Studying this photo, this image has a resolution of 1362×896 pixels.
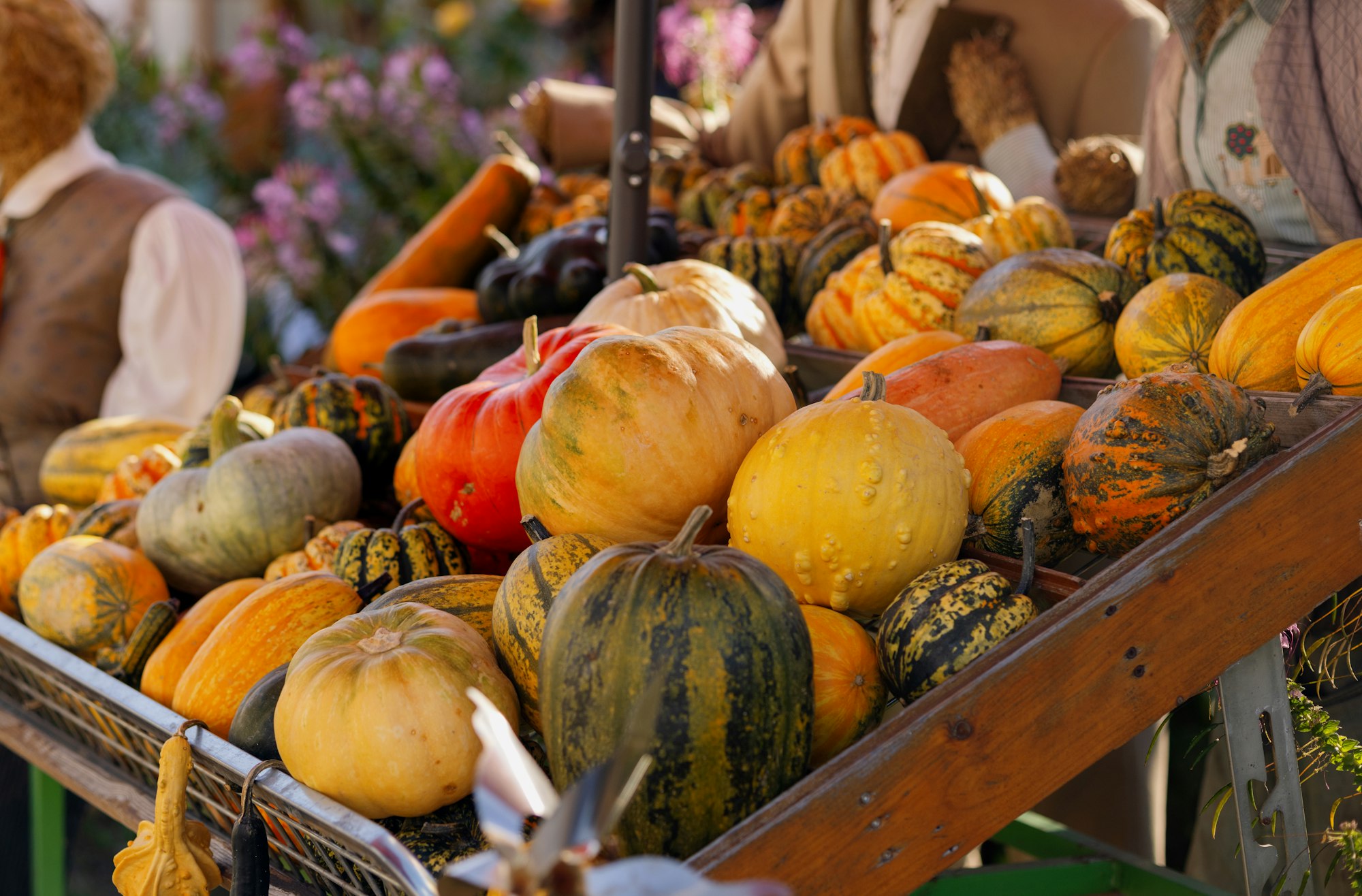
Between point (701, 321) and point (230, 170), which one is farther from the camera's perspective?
point (230, 170)

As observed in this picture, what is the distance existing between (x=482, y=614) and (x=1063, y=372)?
1.02 m

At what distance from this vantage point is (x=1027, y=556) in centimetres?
125

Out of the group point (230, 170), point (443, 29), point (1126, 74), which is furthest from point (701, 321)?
point (443, 29)

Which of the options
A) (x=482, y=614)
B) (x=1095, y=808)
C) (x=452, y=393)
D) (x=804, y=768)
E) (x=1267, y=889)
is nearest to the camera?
(x=804, y=768)

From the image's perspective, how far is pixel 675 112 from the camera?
4203 millimetres

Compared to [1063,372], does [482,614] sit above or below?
below

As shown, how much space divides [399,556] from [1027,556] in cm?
95

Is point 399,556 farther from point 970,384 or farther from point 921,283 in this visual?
point 921,283

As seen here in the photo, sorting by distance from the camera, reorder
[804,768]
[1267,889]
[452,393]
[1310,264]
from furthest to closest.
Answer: [452,393]
[1310,264]
[1267,889]
[804,768]

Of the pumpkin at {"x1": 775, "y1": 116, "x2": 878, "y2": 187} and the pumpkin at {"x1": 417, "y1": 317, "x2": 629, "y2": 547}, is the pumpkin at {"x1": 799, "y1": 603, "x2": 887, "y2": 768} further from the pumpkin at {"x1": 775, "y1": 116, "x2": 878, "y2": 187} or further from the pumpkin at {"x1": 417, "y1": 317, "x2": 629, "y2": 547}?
the pumpkin at {"x1": 775, "y1": 116, "x2": 878, "y2": 187}

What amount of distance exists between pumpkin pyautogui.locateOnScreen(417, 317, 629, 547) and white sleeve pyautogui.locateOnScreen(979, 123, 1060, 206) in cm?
164

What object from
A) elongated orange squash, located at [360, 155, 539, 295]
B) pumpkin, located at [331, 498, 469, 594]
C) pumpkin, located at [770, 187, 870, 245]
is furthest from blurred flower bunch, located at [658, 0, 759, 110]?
pumpkin, located at [331, 498, 469, 594]

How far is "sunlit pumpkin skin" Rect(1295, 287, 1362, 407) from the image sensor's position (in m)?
1.33

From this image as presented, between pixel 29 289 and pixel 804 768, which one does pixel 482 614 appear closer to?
pixel 804 768
